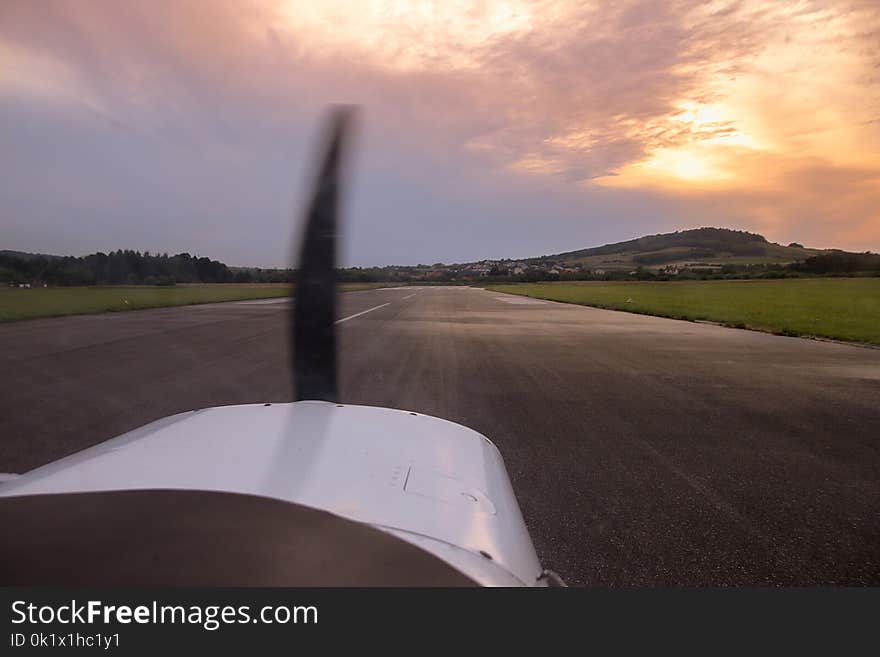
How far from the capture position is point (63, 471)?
4.31 feet

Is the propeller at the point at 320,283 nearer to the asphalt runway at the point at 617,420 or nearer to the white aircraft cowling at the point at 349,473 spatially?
the asphalt runway at the point at 617,420

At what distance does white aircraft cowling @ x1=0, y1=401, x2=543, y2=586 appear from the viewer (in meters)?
1.15

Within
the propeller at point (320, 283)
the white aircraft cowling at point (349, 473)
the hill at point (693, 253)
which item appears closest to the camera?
the white aircraft cowling at point (349, 473)

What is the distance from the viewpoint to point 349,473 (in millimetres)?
1371

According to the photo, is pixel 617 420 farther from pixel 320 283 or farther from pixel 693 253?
pixel 693 253

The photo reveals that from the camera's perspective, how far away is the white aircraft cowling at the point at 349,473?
45.4 inches

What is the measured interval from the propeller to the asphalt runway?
5.4 inches

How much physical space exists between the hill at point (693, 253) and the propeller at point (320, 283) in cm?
9783

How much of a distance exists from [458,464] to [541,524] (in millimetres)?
1777


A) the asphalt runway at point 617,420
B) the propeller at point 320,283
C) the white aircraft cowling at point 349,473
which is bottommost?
the asphalt runway at point 617,420

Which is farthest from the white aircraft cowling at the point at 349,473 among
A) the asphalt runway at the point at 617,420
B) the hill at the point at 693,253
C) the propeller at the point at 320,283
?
the hill at the point at 693,253

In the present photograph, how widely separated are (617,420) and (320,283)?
4.48 metres

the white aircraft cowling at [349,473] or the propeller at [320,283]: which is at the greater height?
the propeller at [320,283]

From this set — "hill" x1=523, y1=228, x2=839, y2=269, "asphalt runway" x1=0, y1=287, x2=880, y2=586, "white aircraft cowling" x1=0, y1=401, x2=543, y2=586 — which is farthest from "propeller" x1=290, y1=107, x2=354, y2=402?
"hill" x1=523, y1=228, x2=839, y2=269
